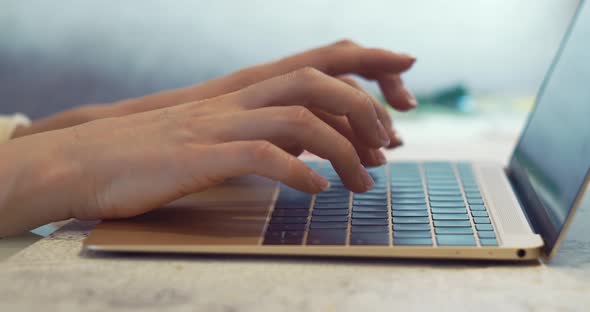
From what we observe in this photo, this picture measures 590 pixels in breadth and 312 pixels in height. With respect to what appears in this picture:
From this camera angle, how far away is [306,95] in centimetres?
67

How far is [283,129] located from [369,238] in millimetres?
141

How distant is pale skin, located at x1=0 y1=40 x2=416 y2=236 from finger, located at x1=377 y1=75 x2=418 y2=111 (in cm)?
24

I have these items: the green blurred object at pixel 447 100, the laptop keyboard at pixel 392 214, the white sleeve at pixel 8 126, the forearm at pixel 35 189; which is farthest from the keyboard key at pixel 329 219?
the green blurred object at pixel 447 100

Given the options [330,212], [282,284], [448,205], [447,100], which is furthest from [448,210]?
[447,100]

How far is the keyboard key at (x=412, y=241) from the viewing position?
56 cm

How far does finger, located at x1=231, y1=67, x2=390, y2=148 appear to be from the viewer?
67 centimetres

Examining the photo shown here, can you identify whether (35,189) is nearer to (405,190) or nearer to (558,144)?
(405,190)

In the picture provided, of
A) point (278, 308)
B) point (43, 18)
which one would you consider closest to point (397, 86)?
point (278, 308)

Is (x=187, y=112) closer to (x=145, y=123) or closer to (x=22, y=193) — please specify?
(x=145, y=123)

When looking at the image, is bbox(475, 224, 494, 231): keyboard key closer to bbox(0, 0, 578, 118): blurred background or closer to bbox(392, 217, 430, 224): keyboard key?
bbox(392, 217, 430, 224): keyboard key

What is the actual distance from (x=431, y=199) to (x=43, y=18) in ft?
4.55

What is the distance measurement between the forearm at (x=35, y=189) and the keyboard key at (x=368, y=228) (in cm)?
28

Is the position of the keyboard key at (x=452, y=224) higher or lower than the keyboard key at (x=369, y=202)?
higher

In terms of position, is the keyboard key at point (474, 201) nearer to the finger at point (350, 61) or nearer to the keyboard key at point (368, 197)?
the keyboard key at point (368, 197)
